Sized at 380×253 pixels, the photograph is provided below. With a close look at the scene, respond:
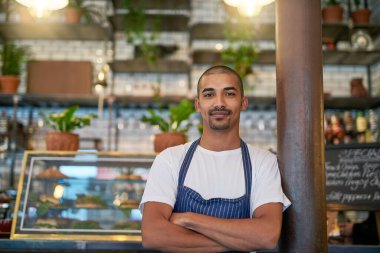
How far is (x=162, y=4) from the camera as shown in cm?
620

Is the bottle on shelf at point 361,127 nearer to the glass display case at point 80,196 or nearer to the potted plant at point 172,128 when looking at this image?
the potted plant at point 172,128

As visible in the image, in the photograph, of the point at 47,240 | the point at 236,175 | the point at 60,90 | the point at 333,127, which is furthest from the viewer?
the point at 60,90

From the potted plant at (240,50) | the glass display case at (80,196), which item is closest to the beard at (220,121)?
the glass display case at (80,196)

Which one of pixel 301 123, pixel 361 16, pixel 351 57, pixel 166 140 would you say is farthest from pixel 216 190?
pixel 361 16

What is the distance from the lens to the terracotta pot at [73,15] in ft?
19.0

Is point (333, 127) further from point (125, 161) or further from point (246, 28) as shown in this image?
point (125, 161)

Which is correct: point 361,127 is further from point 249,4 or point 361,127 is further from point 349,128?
point 249,4

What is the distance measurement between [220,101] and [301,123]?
1.22 ft

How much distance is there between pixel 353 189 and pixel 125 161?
4.78 feet

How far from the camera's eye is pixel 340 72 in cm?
639

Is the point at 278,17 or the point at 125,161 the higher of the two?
the point at 278,17

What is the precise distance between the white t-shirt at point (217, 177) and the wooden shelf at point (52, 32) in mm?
4242

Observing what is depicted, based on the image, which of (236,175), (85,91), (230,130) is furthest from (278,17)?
(85,91)

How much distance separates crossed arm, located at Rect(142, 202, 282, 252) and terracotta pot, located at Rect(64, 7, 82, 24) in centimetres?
450
